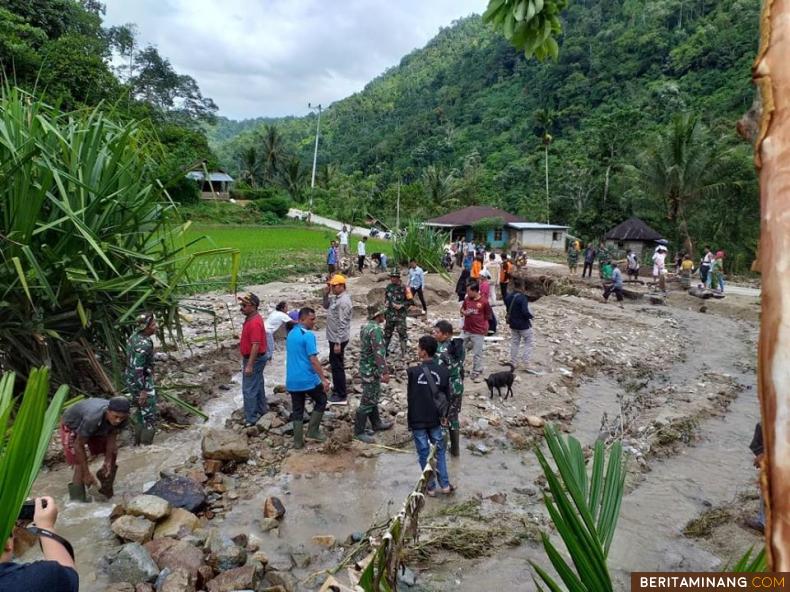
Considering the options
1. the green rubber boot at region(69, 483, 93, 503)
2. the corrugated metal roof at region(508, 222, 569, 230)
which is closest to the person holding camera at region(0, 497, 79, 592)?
the green rubber boot at region(69, 483, 93, 503)

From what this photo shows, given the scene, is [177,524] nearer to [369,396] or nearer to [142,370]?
[142,370]

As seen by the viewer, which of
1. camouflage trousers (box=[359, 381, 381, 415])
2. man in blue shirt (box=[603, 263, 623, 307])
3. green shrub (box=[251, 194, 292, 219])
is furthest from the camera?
green shrub (box=[251, 194, 292, 219])

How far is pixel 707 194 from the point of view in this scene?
76.4 ft

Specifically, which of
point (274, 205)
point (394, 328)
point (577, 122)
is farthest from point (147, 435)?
point (577, 122)

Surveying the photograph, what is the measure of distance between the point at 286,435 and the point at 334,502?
138 cm

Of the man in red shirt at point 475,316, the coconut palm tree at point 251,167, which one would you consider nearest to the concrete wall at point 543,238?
the man in red shirt at point 475,316

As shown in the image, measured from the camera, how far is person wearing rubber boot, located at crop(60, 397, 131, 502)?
4.07 m

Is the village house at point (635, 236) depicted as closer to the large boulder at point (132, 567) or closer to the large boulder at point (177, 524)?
the large boulder at point (177, 524)

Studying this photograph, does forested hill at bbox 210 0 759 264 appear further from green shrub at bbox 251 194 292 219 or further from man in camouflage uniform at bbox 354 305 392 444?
man in camouflage uniform at bbox 354 305 392 444

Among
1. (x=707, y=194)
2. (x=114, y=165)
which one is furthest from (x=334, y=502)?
(x=707, y=194)

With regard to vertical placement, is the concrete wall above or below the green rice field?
above

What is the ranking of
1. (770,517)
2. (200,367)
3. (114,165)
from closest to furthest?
(770,517)
(114,165)
(200,367)

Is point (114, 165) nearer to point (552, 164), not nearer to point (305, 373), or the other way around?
point (305, 373)

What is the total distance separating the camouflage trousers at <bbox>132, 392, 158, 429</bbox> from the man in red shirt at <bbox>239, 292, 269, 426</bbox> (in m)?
0.95
